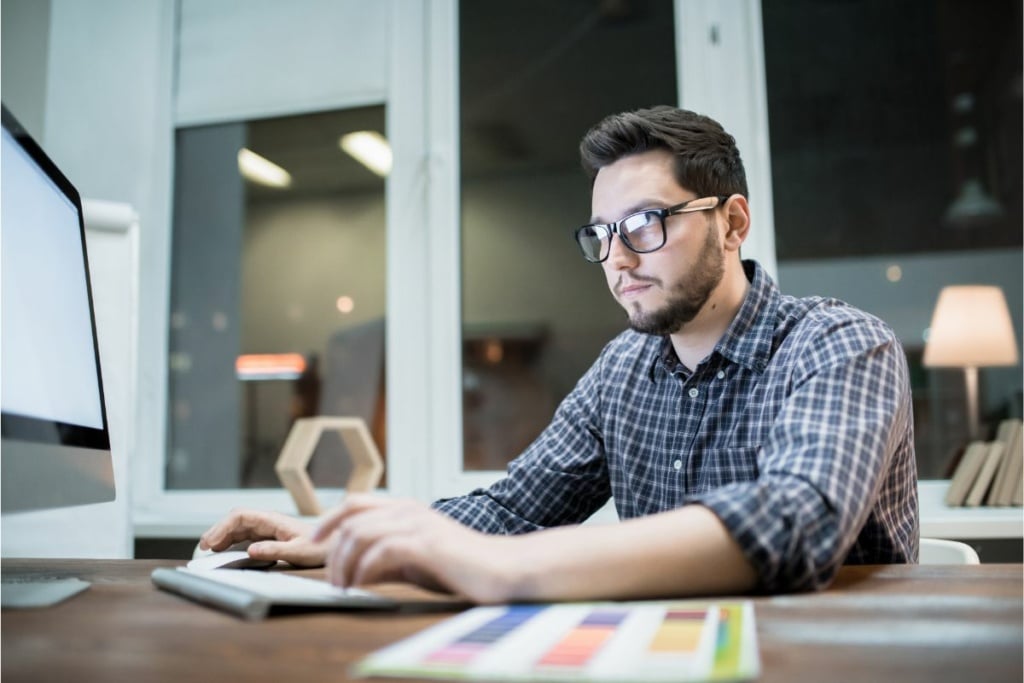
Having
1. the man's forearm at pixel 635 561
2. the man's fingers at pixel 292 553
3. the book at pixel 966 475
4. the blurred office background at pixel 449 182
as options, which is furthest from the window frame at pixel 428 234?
the man's forearm at pixel 635 561

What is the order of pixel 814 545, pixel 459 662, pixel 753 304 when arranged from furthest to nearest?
pixel 753 304
pixel 814 545
pixel 459 662

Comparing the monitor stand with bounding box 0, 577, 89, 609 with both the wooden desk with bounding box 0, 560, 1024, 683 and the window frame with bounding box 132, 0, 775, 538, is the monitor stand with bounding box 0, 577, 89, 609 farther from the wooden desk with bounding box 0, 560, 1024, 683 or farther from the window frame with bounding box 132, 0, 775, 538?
the window frame with bounding box 132, 0, 775, 538

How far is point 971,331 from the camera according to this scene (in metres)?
2.31

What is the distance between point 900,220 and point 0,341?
7.56 feet

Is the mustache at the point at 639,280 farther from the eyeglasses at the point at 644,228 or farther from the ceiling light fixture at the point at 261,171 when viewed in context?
the ceiling light fixture at the point at 261,171

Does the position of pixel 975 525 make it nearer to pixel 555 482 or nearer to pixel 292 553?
pixel 555 482

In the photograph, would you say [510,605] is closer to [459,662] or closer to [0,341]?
[459,662]

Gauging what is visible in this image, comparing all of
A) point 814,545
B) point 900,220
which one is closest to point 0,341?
point 814,545

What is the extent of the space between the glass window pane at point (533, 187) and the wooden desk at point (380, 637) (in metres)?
1.81

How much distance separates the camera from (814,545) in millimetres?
791

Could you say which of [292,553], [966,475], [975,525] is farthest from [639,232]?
[966,475]

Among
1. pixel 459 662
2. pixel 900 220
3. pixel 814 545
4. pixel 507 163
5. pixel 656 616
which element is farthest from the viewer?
pixel 507 163

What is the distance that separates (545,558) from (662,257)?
744mm

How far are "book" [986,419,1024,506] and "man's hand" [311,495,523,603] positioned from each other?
1.91 m
